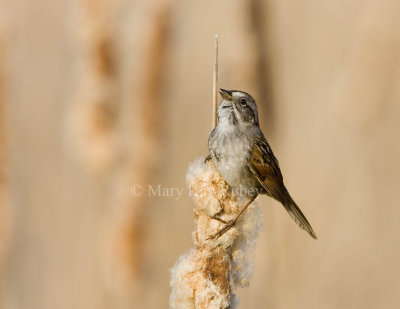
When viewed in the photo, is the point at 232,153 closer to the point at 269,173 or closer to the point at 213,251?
the point at 269,173

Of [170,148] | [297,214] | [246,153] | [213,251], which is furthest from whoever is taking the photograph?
[170,148]

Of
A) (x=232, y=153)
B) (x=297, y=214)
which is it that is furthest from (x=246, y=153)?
(x=297, y=214)

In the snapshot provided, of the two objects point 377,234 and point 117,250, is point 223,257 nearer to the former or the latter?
point 117,250

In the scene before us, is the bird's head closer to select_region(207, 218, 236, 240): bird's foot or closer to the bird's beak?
the bird's beak

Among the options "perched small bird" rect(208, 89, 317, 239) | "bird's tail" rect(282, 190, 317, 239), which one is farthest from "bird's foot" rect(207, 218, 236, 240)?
"bird's tail" rect(282, 190, 317, 239)

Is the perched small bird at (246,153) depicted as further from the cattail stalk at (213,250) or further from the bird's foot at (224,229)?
the bird's foot at (224,229)

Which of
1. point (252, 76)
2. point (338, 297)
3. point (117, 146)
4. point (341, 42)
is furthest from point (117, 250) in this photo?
point (341, 42)

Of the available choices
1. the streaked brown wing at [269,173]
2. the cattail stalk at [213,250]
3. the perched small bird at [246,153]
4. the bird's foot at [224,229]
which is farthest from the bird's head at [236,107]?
the bird's foot at [224,229]
